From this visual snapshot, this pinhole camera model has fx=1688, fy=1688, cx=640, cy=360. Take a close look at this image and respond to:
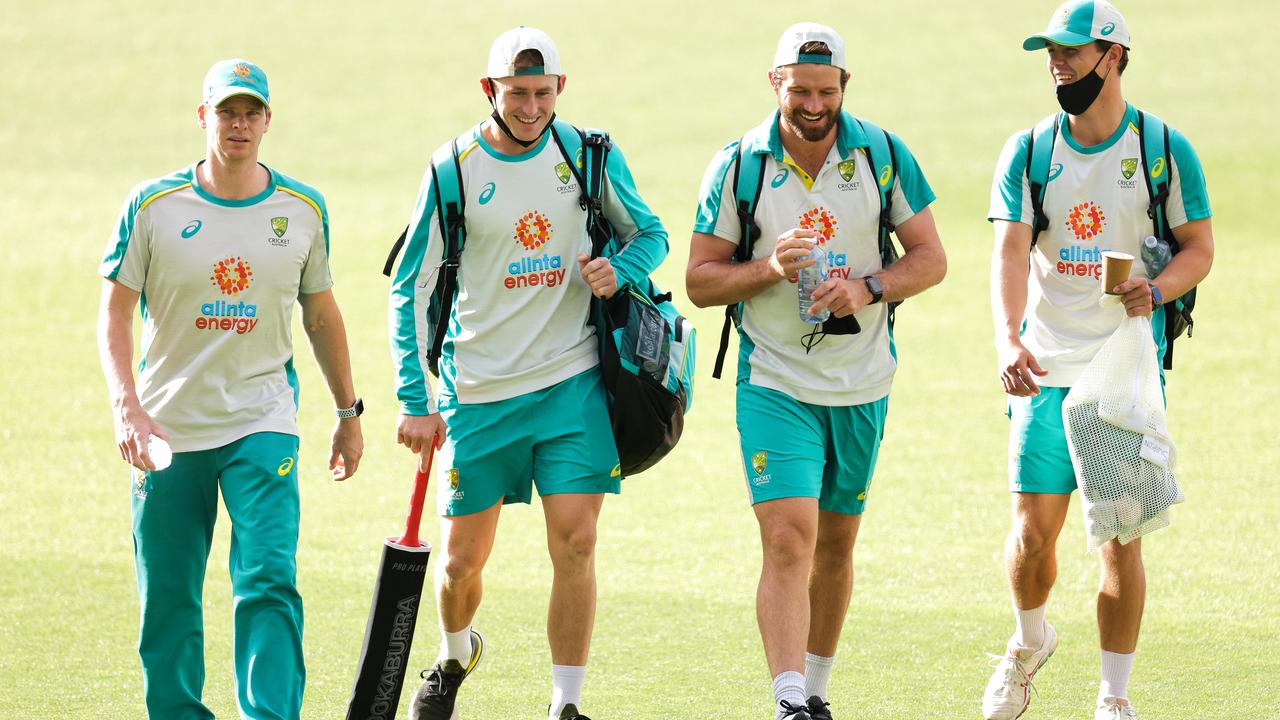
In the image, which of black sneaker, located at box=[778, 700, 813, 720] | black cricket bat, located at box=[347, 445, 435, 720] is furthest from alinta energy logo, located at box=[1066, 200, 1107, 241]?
black cricket bat, located at box=[347, 445, 435, 720]

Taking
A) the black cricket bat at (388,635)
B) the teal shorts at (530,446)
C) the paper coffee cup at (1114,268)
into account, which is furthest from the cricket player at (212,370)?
the paper coffee cup at (1114,268)

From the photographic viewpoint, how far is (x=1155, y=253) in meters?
6.26

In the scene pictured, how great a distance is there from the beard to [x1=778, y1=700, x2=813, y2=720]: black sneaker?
1968 mm

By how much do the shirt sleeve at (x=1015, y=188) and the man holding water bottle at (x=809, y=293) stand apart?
0.31 m

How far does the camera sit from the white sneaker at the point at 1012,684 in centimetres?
630

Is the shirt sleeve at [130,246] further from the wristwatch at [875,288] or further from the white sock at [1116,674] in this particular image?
the white sock at [1116,674]

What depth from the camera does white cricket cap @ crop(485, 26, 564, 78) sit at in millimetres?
5918

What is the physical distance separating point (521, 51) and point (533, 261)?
→ 0.76 meters

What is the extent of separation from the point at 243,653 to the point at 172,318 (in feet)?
3.73

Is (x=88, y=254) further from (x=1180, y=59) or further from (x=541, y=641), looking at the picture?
(x=1180, y=59)

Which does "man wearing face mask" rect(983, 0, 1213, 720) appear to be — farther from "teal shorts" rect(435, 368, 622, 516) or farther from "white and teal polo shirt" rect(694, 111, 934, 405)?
"teal shorts" rect(435, 368, 622, 516)

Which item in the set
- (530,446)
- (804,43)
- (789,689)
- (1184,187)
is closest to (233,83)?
(530,446)

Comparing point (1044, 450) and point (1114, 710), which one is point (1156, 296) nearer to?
point (1044, 450)

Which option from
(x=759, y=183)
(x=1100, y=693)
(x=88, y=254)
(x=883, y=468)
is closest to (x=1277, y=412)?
(x=883, y=468)
